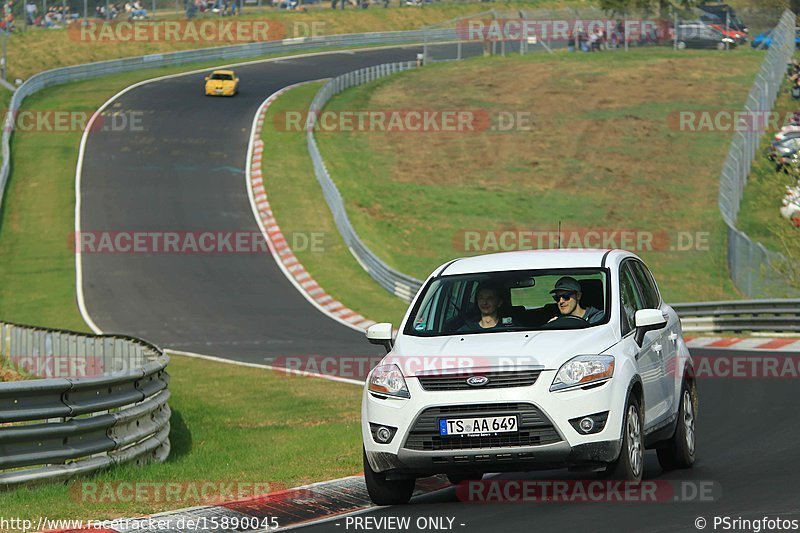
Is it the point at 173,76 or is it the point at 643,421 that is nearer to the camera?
the point at 643,421

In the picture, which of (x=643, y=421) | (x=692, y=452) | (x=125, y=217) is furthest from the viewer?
(x=125, y=217)

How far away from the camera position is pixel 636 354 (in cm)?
1006

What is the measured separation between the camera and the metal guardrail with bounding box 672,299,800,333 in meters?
26.8

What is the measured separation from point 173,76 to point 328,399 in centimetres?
5111

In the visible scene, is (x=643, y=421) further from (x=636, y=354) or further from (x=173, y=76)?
(x=173, y=76)

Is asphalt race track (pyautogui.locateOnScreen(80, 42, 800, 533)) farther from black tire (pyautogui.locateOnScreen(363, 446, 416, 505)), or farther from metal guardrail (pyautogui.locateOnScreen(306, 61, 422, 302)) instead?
metal guardrail (pyautogui.locateOnScreen(306, 61, 422, 302))

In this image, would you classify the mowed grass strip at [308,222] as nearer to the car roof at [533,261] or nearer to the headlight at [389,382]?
the car roof at [533,261]

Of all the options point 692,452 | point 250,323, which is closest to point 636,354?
point 692,452

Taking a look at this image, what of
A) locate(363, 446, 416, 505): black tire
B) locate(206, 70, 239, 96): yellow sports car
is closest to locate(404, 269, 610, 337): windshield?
locate(363, 446, 416, 505): black tire

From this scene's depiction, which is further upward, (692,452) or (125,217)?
(692,452)

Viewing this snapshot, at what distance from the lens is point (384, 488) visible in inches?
380

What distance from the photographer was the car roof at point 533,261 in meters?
10.6

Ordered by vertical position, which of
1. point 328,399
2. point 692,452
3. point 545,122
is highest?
point 692,452

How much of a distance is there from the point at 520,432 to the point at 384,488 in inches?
44.6
